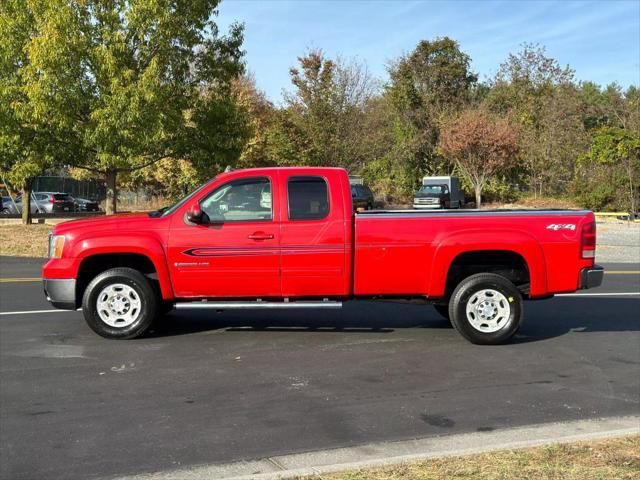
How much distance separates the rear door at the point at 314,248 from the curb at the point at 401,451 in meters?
2.94

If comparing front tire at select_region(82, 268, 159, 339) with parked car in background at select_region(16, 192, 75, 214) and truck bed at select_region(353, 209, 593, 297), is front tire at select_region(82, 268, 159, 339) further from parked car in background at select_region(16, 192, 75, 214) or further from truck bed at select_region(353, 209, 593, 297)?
parked car in background at select_region(16, 192, 75, 214)

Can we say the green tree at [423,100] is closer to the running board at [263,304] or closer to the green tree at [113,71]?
the green tree at [113,71]

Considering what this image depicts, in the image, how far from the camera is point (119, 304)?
7633 mm

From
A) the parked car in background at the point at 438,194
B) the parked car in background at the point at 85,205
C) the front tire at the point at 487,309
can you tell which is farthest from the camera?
the parked car in background at the point at 85,205

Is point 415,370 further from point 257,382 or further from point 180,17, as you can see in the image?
point 180,17

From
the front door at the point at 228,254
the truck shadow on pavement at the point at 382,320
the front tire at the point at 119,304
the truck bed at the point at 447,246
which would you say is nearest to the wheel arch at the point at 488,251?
the truck bed at the point at 447,246

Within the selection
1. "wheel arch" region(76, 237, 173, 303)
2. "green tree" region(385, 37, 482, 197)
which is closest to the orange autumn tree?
"green tree" region(385, 37, 482, 197)

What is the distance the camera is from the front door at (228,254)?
743cm

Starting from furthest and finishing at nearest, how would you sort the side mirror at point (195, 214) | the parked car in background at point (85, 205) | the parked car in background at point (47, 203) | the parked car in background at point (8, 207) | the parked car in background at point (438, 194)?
1. the parked car in background at point (85, 205)
2. the parked car in background at point (47, 203)
3. the parked car in background at point (438, 194)
4. the parked car in background at point (8, 207)
5. the side mirror at point (195, 214)

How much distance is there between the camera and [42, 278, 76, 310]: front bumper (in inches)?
297

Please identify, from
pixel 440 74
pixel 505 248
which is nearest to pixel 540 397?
pixel 505 248

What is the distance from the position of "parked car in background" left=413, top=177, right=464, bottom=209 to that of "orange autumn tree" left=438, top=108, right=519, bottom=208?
2988 millimetres

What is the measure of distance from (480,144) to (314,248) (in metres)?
39.0

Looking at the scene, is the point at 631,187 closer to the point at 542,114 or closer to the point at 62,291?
the point at 542,114
